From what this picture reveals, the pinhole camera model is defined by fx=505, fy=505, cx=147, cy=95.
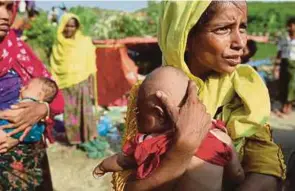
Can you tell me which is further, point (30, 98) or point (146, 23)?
point (146, 23)

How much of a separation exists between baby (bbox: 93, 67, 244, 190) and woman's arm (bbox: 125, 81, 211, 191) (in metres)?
0.02

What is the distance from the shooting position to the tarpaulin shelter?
9.66 m

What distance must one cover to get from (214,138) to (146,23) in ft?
33.1

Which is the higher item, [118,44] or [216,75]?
[216,75]

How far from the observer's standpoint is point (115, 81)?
31.9ft

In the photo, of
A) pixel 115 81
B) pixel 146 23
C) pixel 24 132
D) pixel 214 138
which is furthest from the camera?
pixel 146 23

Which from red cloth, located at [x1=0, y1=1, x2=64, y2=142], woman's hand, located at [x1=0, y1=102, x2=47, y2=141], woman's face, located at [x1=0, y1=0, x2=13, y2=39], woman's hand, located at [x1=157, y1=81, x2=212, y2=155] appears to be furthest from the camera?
red cloth, located at [x1=0, y1=1, x2=64, y2=142]

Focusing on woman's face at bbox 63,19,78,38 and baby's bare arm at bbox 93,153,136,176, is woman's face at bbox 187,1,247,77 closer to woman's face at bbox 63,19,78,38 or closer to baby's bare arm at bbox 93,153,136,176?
baby's bare arm at bbox 93,153,136,176

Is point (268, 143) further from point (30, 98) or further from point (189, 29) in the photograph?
point (30, 98)

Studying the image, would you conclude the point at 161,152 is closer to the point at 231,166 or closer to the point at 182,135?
the point at 182,135

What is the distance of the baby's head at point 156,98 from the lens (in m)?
1.48

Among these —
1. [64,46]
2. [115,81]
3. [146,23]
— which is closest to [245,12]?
[64,46]

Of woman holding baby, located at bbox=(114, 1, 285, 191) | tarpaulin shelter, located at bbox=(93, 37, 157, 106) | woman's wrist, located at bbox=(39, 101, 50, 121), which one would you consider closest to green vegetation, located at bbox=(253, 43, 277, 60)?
tarpaulin shelter, located at bbox=(93, 37, 157, 106)

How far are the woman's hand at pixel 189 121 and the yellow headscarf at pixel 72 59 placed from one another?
6.00 metres
